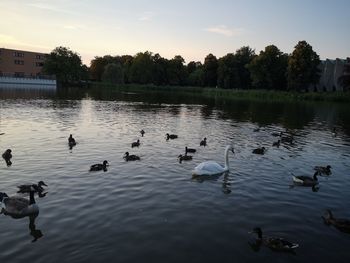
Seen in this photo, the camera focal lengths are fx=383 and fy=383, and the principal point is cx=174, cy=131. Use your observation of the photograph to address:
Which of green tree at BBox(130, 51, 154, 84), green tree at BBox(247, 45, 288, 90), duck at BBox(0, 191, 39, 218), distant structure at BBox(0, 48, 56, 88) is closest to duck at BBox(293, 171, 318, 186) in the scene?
duck at BBox(0, 191, 39, 218)

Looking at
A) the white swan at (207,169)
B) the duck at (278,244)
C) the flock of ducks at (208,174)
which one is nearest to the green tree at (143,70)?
the flock of ducks at (208,174)

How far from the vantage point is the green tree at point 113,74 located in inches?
6688

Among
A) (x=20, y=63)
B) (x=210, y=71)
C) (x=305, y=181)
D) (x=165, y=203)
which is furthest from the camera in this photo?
(x=20, y=63)

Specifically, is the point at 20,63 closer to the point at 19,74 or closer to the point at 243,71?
the point at 19,74

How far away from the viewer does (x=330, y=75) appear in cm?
12731

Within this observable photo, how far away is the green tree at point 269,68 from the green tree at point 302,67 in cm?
798

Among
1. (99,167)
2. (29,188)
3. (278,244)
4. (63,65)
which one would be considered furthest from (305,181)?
(63,65)

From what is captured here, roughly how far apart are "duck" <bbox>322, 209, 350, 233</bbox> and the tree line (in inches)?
4052

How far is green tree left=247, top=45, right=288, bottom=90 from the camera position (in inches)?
4776

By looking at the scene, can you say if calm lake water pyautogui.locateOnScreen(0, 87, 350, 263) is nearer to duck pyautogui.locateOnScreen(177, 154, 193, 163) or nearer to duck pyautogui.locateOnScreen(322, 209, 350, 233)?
duck pyautogui.locateOnScreen(322, 209, 350, 233)

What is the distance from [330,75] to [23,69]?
408 feet

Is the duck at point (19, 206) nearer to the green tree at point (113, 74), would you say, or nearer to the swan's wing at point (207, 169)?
the swan's wing at point (207, 169)

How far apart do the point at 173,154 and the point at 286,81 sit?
352 ft

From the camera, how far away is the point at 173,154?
25.7 metres
